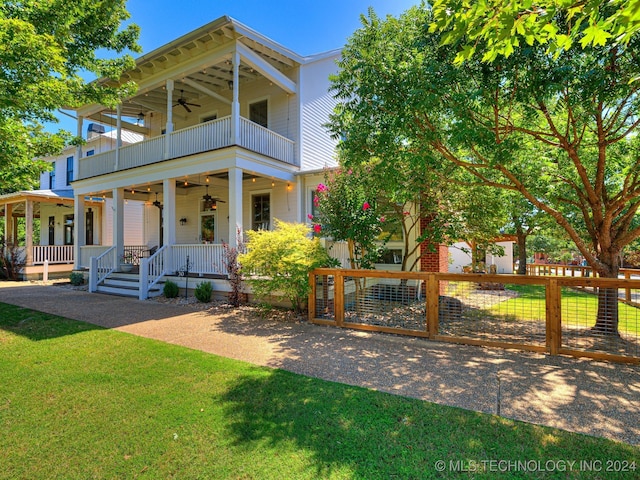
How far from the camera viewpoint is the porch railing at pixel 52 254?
16125 millimetres

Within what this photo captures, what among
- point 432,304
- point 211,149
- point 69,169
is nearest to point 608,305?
point 432,304

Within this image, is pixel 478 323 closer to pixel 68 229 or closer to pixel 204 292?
pixel 204 292

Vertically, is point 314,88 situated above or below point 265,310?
above

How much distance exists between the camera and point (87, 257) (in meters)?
14.2

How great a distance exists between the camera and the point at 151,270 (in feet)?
36.1

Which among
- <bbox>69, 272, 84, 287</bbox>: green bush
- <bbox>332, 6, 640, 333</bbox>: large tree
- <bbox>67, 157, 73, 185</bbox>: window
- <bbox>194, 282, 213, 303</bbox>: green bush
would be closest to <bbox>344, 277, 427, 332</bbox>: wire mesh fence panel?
<bbox>332, 6, 640, 333</bbox>: large tree

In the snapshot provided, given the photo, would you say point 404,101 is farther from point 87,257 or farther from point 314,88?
point 87,257

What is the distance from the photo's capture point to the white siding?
42.5 feet

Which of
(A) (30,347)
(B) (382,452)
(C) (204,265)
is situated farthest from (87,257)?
(B) (382,452)

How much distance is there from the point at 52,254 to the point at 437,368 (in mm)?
19591

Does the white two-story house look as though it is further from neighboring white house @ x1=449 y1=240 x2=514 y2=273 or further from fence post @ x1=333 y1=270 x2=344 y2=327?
neighboring white house @ x1=449 y1=240 x2=514 y2=273

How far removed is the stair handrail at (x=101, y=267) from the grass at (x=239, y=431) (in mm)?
8270

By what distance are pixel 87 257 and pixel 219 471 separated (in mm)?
14914

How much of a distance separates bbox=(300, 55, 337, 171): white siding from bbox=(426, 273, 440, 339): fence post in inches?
303
